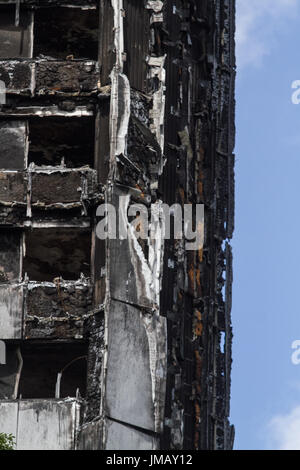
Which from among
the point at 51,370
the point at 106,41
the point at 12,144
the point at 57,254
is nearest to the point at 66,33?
the point at 106,41

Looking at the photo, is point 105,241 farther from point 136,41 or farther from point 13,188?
point 136,41

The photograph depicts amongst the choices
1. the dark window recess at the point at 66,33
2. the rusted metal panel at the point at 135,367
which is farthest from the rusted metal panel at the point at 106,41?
the rusted metal panel at the point at 135,367

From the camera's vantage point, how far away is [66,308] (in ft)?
181

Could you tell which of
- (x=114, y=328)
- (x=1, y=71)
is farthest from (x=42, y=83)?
(x=114, y=328)

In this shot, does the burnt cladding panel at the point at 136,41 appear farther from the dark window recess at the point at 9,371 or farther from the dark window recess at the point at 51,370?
the dark window recess at the point at 9,371

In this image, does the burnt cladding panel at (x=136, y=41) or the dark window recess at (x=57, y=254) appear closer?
the dark window recess at (x=57, y=254)

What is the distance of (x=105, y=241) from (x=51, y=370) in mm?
4792

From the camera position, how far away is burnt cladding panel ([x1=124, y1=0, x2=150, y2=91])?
57.5 m

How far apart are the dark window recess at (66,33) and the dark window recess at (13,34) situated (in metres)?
0.53

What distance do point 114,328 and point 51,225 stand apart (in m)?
4.80

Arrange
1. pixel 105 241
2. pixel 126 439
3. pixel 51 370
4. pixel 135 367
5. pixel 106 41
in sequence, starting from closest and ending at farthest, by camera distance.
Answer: pixel 126 439 → pixel 135 367 → pixel 105 241 → pixel 51 370 → pixel 106 41

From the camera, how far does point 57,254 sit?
57.6m

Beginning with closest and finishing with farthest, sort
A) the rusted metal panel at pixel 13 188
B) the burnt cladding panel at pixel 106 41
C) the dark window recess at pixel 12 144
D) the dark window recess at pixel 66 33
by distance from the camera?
the rusted metal panel at pixel 13 188
the dark window recess at pixel 12 144
the burnt cladding panel at pixel 106 41
the dark window recess at pixel 66 33

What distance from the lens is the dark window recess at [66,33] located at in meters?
59.5
